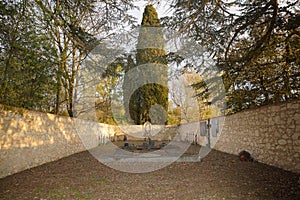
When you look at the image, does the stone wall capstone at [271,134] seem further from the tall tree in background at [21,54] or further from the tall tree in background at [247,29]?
the tall tree in background at [21,54]

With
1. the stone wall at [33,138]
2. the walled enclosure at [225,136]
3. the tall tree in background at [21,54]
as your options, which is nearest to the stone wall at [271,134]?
the walled enclosure at [225,136]

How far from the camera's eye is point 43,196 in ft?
9.78

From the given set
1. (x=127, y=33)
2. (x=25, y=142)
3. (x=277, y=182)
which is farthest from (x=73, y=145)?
(x=277, y=182)

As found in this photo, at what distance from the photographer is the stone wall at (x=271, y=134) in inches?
165

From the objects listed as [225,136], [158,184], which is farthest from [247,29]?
[225,136]

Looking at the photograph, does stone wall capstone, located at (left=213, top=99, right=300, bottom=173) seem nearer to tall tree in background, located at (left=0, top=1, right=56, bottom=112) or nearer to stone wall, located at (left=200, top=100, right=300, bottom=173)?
stone wall, located at (left=200, top=100, right=300, bottom=173)

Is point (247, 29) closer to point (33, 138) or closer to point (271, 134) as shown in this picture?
point (271, 134)

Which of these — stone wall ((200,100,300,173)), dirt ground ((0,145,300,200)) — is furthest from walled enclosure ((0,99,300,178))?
dirt ground ((0,145,300,200))

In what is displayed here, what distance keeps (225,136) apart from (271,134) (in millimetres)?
3019

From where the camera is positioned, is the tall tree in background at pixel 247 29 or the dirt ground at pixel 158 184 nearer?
the dirt ground at pixel 158 184

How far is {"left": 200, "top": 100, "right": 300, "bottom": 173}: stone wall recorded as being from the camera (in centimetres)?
419

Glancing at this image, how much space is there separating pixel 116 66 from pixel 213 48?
3.04 metres

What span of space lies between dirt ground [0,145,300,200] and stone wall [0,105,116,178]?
297mm

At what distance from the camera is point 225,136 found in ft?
25.9
